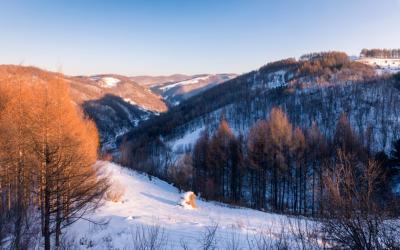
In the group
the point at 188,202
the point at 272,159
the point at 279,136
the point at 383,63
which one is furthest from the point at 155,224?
the point at 383,63

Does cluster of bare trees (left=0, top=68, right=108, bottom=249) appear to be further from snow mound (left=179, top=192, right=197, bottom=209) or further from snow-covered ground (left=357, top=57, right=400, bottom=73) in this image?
snow-covered ground (left=357, top=57, right=400, bottom=73)

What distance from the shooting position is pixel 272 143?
1745 inches

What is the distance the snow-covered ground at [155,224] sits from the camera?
1442 cm

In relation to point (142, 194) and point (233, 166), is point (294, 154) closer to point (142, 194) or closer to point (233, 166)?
point (233, 166)

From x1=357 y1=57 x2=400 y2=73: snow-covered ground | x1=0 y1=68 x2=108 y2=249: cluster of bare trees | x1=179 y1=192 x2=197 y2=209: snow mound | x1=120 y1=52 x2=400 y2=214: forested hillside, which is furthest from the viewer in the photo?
x1=357 y1=57 x2=400 y2=73: snow-covered ground

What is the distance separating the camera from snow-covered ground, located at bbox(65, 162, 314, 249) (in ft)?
47.3

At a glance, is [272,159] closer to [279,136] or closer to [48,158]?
[279,136]

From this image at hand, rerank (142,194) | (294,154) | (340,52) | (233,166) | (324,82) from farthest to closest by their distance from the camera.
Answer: (340,52), (324,82), (233,166), (294,154), (142,194)

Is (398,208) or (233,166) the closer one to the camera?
(398,208)

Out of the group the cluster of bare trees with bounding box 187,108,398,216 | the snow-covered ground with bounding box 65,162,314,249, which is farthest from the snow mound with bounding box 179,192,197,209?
the cluster of bare trees with bounding box 187,108,398,216

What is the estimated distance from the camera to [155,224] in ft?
60.7

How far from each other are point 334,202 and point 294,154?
3921 cm

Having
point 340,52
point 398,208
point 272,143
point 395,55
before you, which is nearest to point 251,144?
point 272,143

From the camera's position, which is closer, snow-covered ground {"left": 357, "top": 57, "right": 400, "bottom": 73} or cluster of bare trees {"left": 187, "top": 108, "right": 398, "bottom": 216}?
cluster of bare trees {"left": 187, "top": 108, "right": 398, "bottom": 216}
